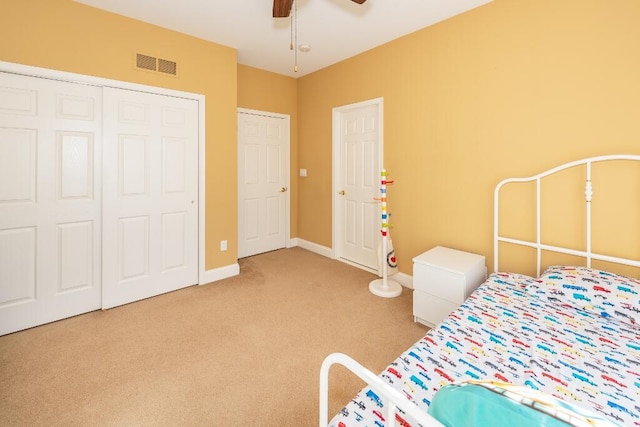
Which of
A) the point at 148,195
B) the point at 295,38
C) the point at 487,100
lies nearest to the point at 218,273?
the point at 148,195

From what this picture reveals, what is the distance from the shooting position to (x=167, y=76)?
2.92 metres

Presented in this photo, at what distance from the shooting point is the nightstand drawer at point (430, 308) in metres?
2.26

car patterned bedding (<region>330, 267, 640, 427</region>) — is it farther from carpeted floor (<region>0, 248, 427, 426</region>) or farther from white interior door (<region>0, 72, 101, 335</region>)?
white interior door (<region>0, 72, 101, 335</region>)

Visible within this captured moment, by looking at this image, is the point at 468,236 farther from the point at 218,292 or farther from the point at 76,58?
the point at 76,58

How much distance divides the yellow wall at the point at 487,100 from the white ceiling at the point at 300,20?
217mm

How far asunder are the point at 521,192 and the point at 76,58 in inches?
147

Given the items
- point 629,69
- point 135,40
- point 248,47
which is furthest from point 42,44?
point 629,69

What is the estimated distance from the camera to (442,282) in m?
2.28

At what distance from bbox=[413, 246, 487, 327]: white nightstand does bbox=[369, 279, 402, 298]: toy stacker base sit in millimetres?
503

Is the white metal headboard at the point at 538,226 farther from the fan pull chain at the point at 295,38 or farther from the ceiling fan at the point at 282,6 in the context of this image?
the fan pull chain at the point at 295,38

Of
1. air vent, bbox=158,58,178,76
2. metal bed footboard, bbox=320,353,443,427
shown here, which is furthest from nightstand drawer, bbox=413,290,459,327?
air vent, bbox=158,58,178,76

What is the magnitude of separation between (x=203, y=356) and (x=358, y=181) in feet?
8.40

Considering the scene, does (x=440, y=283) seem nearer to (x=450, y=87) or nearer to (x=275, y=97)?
(x=450, y=87)

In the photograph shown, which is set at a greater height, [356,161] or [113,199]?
[356,161]
